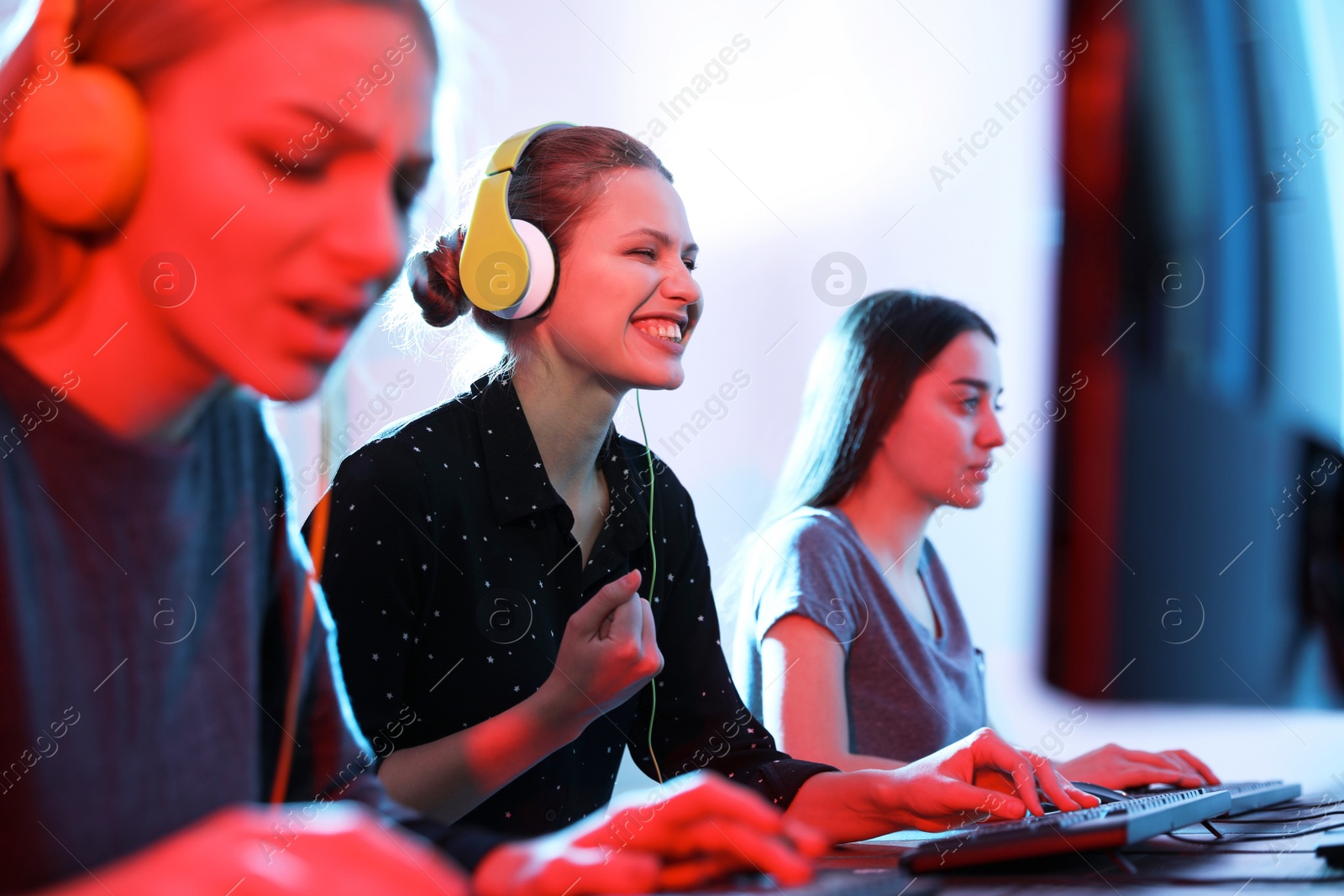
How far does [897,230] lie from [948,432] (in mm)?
554

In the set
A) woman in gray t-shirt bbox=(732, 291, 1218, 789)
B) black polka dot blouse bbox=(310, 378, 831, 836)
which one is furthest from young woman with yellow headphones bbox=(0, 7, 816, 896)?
woman in gray t-shirt bbox=(732, 291, 1218, 789)

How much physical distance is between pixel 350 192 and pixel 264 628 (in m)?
0.27

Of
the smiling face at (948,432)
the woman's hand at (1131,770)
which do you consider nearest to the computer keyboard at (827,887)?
the woman's hand at (1131,770)

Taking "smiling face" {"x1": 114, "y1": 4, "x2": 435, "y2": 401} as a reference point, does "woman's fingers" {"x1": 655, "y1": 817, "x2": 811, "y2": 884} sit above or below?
below

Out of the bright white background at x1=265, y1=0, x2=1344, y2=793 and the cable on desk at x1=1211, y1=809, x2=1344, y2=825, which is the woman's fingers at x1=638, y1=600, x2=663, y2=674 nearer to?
the cable on desk at x1=1211, y1=809, x2=1344, y2=825

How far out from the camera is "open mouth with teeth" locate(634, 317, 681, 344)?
3.84 ft

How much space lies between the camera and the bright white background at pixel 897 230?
1862 mm

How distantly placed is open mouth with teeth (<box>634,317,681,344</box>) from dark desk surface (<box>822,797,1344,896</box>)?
1.90 ft

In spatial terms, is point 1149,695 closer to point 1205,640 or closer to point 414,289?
point 1205,640

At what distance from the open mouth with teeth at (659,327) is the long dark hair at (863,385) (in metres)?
0.50

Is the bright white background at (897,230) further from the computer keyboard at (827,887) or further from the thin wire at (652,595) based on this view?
the computer keyboard at (827,887)

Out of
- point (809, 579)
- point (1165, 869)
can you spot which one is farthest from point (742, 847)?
point (809, 579)

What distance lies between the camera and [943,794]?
2.75 ft

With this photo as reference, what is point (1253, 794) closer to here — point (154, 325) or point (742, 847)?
point (742, 847)
